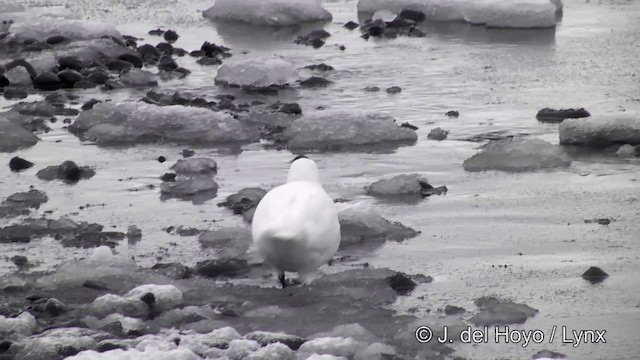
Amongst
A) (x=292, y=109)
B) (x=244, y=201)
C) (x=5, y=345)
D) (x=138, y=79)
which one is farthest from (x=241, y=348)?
(x=138, y=79)

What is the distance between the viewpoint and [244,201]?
7.54 m

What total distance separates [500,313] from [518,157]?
3.07 m

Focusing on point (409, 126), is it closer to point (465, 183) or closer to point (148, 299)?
point (465, 183)

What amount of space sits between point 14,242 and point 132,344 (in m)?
1.93

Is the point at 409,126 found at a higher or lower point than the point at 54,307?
lower

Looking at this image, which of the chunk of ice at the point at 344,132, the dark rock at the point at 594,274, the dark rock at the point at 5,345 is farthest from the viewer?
the chunk of ice at the point at 344,132

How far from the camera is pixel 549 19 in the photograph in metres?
15.2

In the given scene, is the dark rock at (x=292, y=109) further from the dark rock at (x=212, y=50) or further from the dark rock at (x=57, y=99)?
the dark rock at (x=212, y=50)

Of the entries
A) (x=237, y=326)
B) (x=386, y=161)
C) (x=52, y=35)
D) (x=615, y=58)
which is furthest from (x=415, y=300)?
(x=52, y=35)

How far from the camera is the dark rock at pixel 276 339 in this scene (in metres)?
5.13

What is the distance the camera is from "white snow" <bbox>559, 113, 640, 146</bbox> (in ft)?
29.1

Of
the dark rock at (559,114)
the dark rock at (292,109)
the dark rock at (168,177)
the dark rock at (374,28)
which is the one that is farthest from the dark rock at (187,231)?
the dark rock at (374,28)

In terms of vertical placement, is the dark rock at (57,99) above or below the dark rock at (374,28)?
above

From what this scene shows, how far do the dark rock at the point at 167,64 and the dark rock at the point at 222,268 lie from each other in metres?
6.43
